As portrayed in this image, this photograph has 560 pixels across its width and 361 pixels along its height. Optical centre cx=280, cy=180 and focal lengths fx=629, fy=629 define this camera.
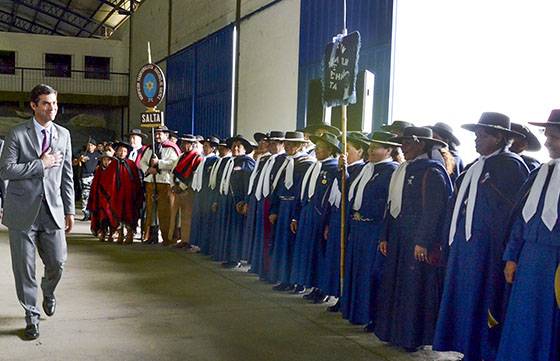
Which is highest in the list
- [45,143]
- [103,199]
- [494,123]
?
[494,123]

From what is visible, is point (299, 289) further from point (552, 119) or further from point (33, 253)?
point (552, 119)

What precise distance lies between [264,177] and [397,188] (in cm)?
249

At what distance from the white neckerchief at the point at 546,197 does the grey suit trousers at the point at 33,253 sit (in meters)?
3.12

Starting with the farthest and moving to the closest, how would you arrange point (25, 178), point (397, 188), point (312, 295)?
point (312, 295), point (397, 188), point (25, 178)

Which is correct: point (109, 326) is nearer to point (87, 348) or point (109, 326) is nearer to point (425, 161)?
point (87, 348)

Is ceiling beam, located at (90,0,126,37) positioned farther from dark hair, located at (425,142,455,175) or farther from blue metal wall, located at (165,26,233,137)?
dark hair, located at (425,142,455,175)

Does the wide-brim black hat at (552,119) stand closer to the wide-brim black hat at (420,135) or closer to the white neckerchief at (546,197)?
the white neckerchief at (546,197)

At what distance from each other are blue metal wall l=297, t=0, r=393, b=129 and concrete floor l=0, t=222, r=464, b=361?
2.94m

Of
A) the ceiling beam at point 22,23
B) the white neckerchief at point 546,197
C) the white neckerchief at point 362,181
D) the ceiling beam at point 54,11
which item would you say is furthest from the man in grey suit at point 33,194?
the ceiling beam at point 22,23

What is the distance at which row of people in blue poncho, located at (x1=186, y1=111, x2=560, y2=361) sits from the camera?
11.0 ft

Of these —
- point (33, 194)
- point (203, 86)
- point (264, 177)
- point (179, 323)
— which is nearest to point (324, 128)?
point (264, 177)

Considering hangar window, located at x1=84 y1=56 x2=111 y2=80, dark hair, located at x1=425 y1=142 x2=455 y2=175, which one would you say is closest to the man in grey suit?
dark hair, located at x1=425 y1=142 x2=455 y2=175

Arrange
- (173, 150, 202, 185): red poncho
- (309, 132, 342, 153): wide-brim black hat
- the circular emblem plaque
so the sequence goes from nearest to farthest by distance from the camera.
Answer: (309, 132, 342, 153): wide-brim black hat, (173, 150, 202, 185): red poncho, the circular emblem plaque

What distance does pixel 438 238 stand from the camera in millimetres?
4172
